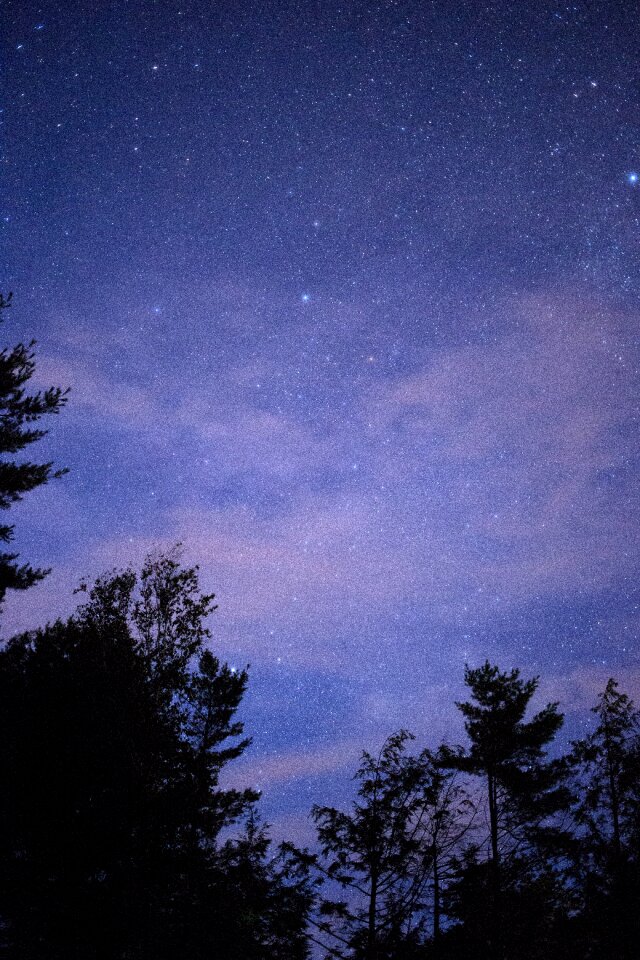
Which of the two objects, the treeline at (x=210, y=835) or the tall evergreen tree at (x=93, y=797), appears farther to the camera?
the tall evergreen tree at (x=93, y=797)

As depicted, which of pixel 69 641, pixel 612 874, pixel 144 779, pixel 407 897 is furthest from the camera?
pixel 69 641

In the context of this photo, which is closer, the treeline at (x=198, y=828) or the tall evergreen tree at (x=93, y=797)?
the treeline at (x=198, y=828)

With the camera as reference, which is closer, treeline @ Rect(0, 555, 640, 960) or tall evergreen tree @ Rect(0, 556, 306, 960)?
treeline @ Rect(0, 555, 640, 960)

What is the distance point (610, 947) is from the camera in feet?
23.9

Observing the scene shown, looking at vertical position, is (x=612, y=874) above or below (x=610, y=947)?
above

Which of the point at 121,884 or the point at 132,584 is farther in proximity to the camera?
the point at 132,584

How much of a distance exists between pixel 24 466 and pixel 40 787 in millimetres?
9272

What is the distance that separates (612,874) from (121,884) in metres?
12.8

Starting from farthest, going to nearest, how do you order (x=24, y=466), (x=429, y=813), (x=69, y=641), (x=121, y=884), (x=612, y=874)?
(x=69, y=641) → (x=121, y=884) → (x=24, y=466) → (x=612, y=874) → (x=429, y=813)

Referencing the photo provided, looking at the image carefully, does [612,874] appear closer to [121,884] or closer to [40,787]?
[121,884]

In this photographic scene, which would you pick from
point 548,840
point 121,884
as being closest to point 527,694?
point 121,884

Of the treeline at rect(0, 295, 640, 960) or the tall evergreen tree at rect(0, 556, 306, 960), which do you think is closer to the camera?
the treeline at rect(0, 295, 640, 960)

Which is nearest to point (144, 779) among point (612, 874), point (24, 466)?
point (24, 466)

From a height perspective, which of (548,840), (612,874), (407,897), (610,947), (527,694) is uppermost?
(527,694)
